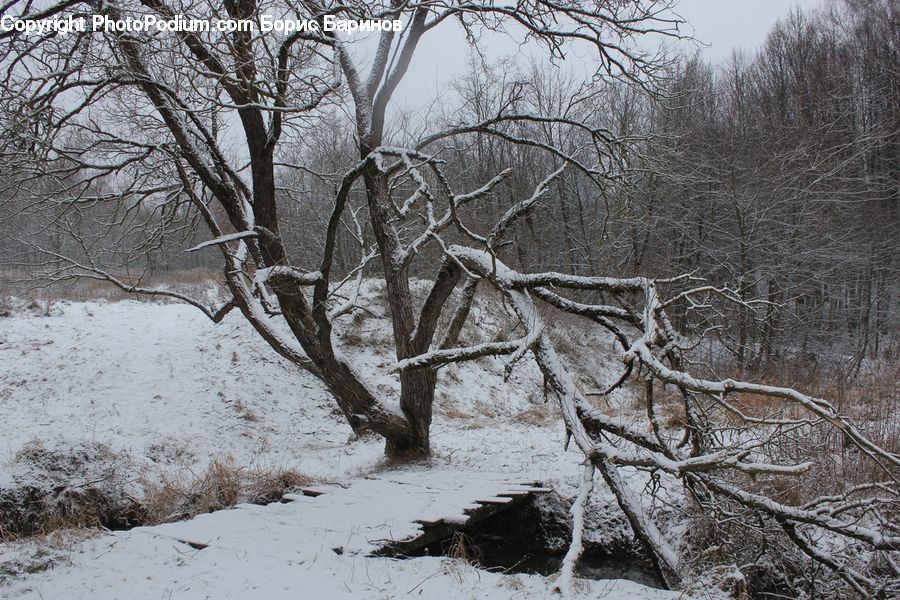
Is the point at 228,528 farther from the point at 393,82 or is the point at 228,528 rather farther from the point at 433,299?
the point at 393,82

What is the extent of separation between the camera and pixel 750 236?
14.9 m

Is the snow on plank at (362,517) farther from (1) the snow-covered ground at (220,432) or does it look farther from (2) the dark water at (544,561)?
(2) the dark water at (544,561)

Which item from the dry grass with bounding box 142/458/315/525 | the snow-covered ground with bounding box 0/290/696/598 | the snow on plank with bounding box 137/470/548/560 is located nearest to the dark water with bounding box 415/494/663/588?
the snow on plank with bounding box 137/470/548/560

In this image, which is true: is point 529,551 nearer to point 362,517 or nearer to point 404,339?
point 362,517

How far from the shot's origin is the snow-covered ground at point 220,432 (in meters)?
3.93

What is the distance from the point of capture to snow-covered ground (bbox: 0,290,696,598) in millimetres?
3934

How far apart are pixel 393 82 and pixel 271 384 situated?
7108 mm

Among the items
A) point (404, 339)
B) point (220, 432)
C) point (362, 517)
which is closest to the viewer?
point (362, 517)

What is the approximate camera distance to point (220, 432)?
9.66m

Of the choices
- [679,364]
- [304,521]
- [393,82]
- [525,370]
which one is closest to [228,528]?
[304,521]

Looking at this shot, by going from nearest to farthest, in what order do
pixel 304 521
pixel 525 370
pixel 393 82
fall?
1. pixel 304 521
2. pixel 393 82
3. pixel 525 370

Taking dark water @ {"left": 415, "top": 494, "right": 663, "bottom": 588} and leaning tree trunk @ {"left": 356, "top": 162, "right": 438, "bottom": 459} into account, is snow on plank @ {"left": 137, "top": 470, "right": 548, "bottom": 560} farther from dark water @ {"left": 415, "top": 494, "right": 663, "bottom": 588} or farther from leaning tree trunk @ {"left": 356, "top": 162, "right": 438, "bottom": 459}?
leaning tree trunk @ {"left": 356, "top": 162, "right": 438, "bottom": 459}

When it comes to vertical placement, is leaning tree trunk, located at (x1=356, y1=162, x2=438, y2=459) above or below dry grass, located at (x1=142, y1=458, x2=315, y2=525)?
above

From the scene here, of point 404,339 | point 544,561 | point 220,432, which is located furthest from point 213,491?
point 544,561
